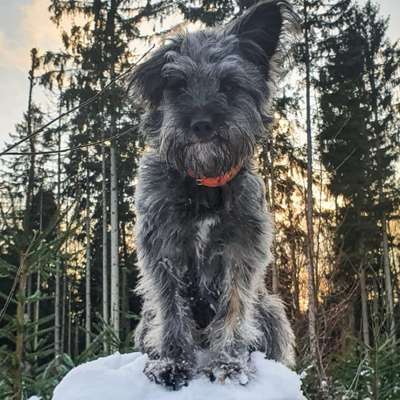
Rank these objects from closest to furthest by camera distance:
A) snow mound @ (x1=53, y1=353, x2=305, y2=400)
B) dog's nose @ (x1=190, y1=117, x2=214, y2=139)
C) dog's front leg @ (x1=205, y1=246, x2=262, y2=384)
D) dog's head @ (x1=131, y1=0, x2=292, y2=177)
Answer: snow mound @ (x1=53, y1=353, x2=305, y2=400)
dog's nose @ (x1=190, y1=117, x2=214, y2=139)
dog's head @ (x1=131, y1=0, x2=292, y2=177)
dog's front leg @ (x1=205, y1=246, x2=262, y2=384)

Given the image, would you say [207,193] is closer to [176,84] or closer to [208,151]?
[208,151]

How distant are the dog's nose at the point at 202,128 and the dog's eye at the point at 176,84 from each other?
1.25ft

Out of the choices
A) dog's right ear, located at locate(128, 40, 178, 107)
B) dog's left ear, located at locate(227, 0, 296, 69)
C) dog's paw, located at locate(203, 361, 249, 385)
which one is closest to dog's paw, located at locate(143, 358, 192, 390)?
dog's paw, located at locate(203, 361, 249, 385)

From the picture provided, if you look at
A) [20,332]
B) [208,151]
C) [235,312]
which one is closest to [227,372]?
[235,312]

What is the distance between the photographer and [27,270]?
1.85 metres

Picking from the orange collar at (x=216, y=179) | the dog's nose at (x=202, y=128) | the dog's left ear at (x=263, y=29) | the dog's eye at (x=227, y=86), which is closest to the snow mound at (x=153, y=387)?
the orange collar at (x=216, y=179)

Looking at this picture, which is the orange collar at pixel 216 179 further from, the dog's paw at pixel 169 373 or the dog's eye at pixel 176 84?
the dog's paw at pixel 169 373

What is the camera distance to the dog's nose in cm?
309

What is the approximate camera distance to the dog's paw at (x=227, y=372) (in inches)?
117

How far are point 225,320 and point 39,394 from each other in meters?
1.14

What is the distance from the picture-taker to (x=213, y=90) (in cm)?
329

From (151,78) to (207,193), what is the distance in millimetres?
824

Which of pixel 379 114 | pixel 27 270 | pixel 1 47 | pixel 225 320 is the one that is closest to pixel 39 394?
pixel 225 320

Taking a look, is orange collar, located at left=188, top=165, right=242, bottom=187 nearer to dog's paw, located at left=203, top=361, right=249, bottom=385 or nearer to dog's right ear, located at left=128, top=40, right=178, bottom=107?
dog's right ear, located at left=128, top=40, right=178, bottom=107
